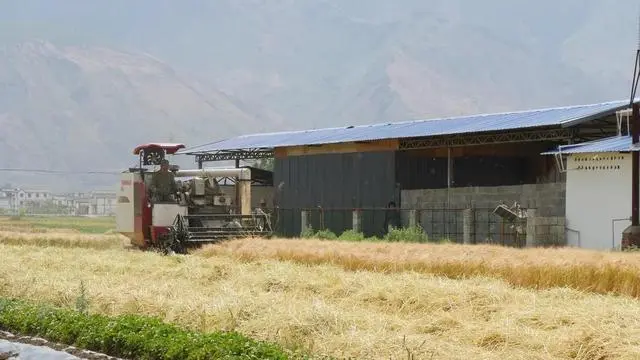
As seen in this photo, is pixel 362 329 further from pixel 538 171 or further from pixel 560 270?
pixel 538 171

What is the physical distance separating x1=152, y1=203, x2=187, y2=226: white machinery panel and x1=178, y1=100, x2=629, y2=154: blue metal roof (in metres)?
7.46

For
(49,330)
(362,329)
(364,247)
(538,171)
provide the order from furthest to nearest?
1. (538,171)
2. (364,247)
3. (49,330)
4. (362,329)

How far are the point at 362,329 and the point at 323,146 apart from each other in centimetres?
2809

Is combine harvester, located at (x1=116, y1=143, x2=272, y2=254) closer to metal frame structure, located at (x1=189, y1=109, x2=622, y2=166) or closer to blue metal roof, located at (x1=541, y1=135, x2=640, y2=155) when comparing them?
metal frame structure, located at (x1=189, y1=109, x2=622, y2=166)

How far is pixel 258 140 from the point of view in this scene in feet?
150

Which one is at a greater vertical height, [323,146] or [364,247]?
[323,146]

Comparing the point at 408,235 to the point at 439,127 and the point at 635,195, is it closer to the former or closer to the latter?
the point at 439,127

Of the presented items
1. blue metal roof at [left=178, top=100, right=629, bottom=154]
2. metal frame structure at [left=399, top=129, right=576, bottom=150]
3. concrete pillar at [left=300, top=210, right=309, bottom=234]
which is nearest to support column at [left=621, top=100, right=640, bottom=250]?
blue metal roof at [left=178, top=100, right=629, bottom=154]

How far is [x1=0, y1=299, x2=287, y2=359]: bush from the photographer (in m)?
9.05

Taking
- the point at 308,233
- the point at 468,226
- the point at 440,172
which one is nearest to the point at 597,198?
the point at 468,226

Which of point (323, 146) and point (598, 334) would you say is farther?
point (323, 146)

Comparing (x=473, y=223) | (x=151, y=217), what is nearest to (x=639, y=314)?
(x=151, y=217)

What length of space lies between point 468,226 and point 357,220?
→ 6031 mm

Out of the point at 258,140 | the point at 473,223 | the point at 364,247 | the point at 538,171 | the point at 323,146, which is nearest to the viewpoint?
the point at 364,247
